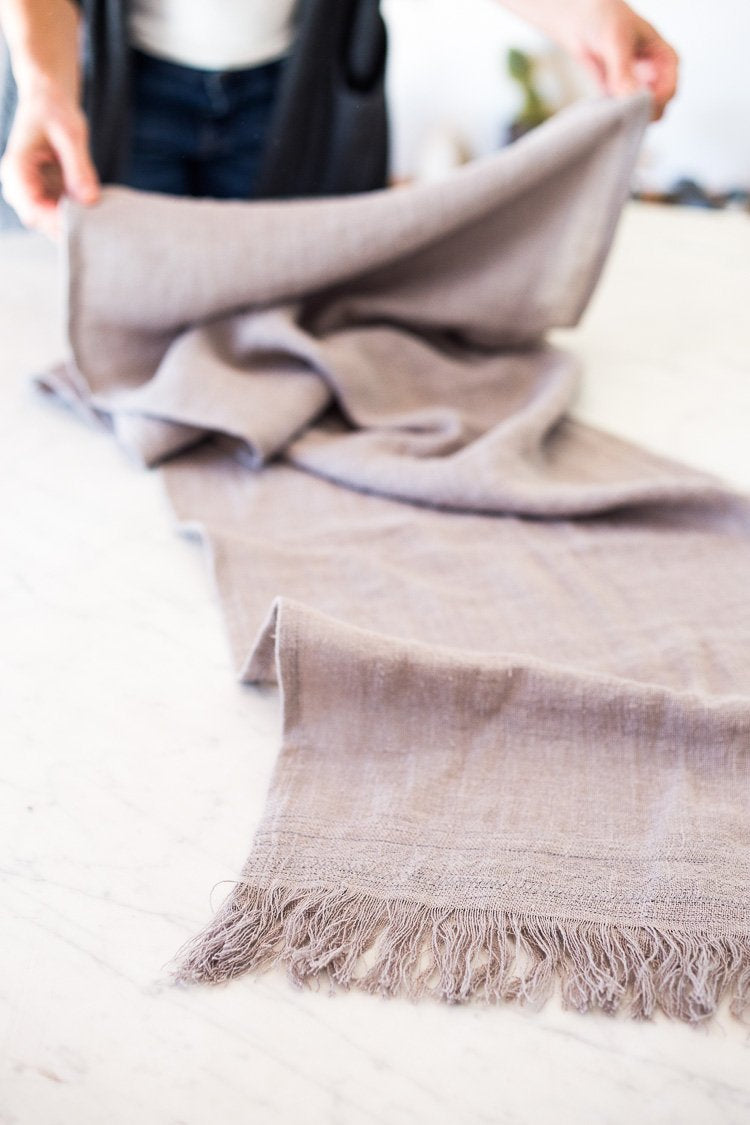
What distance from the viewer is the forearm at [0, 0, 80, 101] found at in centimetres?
92

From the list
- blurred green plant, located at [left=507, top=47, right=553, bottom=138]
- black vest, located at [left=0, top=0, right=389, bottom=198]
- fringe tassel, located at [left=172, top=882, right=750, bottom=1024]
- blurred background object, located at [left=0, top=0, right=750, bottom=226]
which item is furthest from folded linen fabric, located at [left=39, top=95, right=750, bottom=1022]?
blurred green plant, located at [left=507, top=47, right=553, bottom=138]

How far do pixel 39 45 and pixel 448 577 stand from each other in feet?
2.17

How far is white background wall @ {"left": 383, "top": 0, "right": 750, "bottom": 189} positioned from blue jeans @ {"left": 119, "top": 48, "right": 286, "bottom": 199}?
3.14 ft

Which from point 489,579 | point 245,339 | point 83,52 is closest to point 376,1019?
point 489,579

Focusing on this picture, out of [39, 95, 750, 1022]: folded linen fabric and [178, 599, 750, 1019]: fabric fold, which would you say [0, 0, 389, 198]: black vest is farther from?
[178, 599, 750, 1019]: fabric fold

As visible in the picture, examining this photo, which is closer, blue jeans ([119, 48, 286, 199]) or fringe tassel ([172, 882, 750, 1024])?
Result: fringe tassel ([172, 882, 750, 1024])

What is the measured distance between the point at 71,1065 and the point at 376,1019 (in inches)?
5.2

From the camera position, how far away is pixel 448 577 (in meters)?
0.75

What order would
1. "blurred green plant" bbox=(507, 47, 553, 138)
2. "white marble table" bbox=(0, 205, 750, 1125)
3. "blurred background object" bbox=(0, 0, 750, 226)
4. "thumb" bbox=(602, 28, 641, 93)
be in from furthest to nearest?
"blurred green plant" bbox=(507, 47, 553, 138), "blurred background object" bbox=(0, 0, 750, 226), "thumb" bbox=(602, 28, 641, 93), "white marble table" bbox=(0, 205, 750, 1125)

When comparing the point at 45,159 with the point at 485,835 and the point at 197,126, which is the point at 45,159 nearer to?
the point at 197,126

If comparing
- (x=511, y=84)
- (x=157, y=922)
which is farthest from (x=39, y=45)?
(x=511, y=84)

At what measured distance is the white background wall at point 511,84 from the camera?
199 centimetres

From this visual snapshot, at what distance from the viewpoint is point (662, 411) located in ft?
3.40

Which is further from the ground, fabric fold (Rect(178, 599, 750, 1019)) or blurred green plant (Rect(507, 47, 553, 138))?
fabric fold (Rect(178, 599, 750, 1019))
